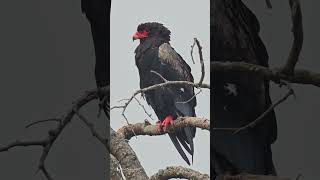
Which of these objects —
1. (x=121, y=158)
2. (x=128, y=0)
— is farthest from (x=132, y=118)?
(x=128, y=0)

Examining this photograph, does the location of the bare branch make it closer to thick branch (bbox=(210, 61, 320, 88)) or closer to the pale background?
thick branch (bbox=(210, 61, 320, 88))

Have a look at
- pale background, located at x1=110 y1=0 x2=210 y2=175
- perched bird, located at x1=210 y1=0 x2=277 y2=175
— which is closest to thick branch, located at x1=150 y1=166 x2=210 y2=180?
pale background, located at x1=110 y1=0 x2=210 y2=175

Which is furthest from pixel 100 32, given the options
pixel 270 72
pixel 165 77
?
pixel 270 72

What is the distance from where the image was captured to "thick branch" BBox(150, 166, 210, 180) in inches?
177

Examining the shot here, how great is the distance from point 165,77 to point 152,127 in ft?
0.91

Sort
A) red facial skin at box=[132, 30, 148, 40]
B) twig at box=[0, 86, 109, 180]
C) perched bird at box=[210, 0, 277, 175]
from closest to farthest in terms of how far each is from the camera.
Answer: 1. red facial skin at box=[132, 30, 148, 40]
2. perched bird at box=[210, 0, 277, 175]
3. twig at box=[0, 86, 109, 180]

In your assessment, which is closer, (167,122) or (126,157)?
(167,122)

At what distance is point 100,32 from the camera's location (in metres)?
5.40

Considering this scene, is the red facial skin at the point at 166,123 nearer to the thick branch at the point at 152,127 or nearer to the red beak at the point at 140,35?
the thick branch at the point at 152,127

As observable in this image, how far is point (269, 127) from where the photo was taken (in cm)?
486

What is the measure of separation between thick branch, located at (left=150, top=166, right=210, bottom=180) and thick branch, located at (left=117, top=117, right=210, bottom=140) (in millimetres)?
208

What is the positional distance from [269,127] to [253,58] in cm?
39

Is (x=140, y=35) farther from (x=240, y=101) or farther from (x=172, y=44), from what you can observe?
(x=240, y=101)

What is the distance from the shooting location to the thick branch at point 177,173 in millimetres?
4484
